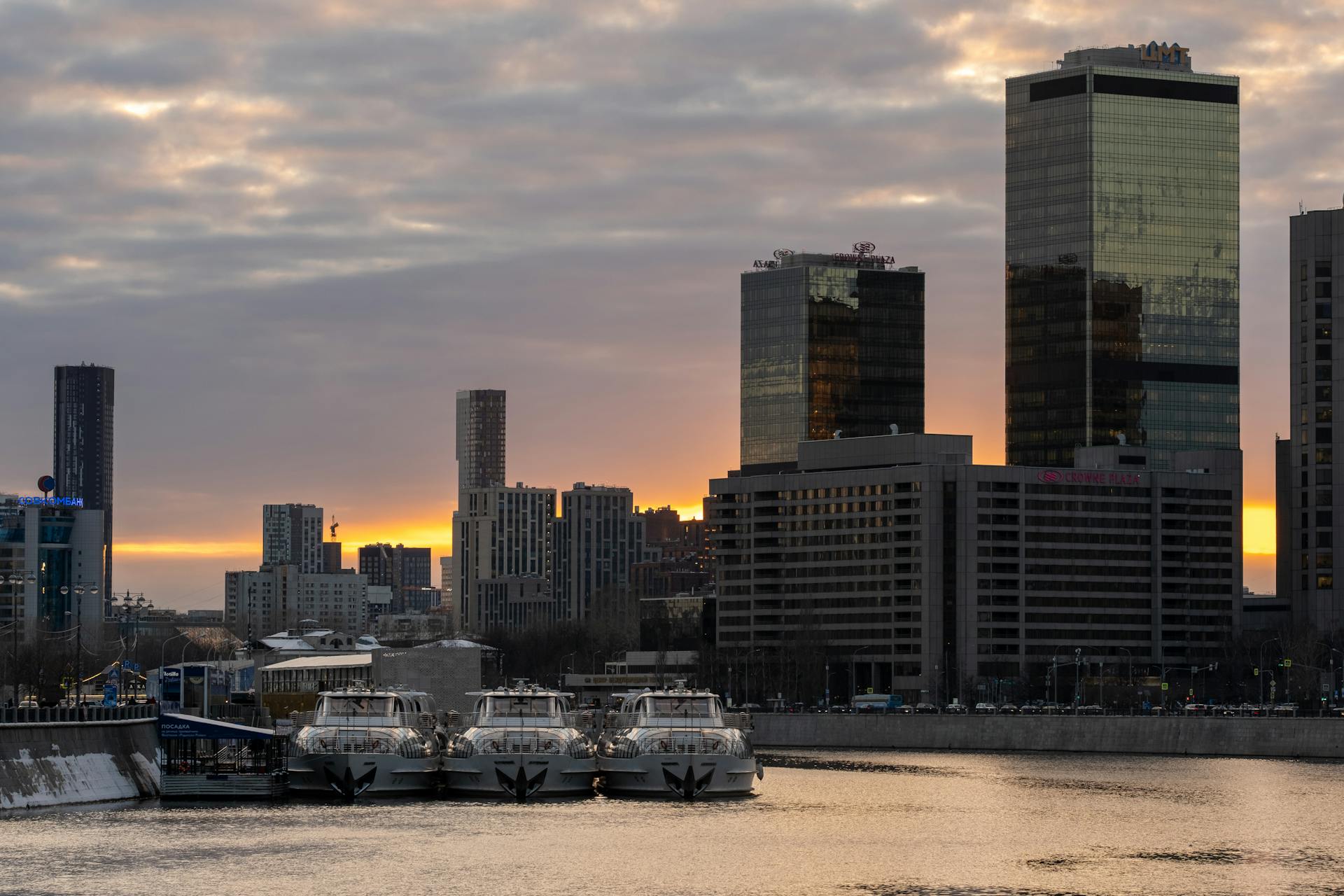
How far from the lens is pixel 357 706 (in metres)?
156

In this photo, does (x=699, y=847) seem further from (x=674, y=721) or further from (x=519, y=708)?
(x=519, y=708)

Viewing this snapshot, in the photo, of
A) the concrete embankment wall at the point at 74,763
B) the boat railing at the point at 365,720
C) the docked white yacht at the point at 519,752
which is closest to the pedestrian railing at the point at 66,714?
the concrete embankment wall at the point at 74,763

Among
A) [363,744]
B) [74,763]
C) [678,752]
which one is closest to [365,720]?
[363,744]

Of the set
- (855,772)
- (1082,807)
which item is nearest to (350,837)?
(1082,807)

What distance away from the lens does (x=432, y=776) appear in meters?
154

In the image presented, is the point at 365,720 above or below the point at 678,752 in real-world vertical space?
above

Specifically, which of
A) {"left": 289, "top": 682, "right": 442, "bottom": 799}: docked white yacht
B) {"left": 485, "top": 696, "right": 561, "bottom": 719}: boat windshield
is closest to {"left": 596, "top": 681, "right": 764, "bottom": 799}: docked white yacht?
{"left": 485, "top": 696, "right": 561, "bottom": 719}: boat windshield

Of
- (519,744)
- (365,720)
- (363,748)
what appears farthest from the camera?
(365,720)

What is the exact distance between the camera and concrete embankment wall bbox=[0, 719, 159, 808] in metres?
130

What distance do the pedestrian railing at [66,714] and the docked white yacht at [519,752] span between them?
19.9m

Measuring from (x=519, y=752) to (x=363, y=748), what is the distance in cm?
980

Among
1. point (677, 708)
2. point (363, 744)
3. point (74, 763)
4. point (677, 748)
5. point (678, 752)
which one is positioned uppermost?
point (677, 708)

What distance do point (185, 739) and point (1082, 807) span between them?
2349 inches

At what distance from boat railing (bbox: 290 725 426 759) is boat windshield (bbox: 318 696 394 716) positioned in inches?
64.7
